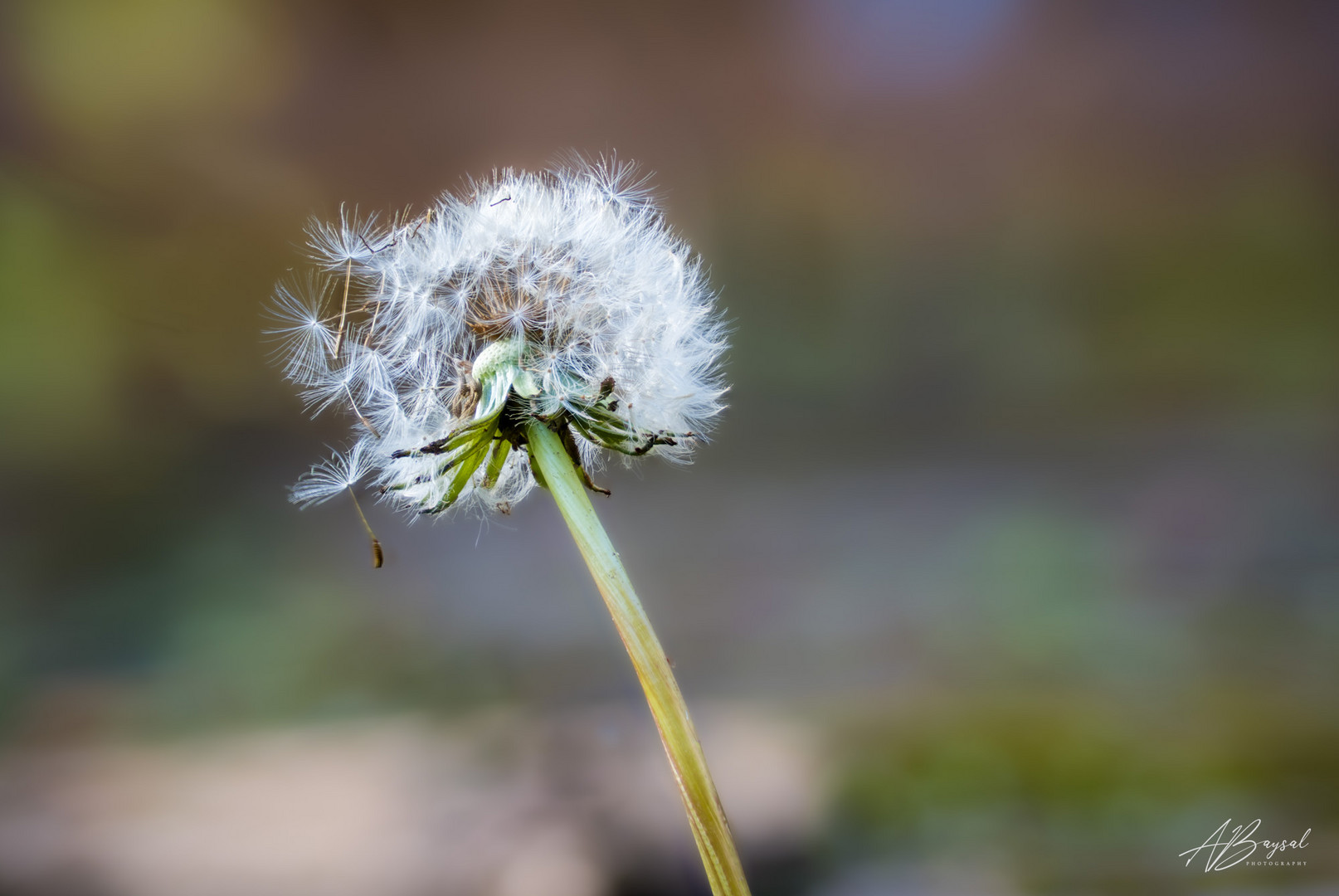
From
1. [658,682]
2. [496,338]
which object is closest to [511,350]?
[496,338]

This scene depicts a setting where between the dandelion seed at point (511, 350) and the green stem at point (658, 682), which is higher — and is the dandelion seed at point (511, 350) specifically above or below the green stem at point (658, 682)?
above

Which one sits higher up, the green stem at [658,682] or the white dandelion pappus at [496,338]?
the white dandelion pappus at [496,338]

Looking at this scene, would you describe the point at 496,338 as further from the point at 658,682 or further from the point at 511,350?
the point at 658,682

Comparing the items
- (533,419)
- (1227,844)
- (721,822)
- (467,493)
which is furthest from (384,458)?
(1227,844)

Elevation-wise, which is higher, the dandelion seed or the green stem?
the dandelion seed

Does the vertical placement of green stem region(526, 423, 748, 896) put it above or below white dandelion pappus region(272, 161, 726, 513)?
below
